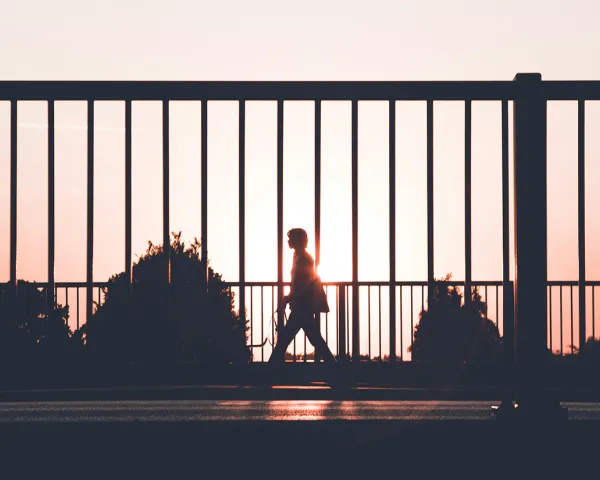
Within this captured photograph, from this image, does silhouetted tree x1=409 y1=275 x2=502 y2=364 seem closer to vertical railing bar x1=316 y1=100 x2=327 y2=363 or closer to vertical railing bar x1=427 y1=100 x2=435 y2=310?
vertical railing bar x1=427 y1=100 x2=435 y2=310

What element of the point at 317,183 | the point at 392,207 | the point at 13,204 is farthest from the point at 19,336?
the point at 392,207

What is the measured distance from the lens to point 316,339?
764 centimetres

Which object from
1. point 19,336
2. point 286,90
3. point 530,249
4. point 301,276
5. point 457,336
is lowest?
point 457,336

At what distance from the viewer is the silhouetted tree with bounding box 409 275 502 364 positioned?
9359 millimetres

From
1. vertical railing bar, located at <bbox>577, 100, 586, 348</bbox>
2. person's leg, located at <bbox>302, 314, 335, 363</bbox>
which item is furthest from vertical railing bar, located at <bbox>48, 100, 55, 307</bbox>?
vertical railing bar, located at <bbox>577, 100, 586, 348</bbox>

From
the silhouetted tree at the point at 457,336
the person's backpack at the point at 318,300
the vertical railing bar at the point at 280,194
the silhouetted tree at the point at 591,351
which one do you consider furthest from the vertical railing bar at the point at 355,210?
the silhouetted tree at the point at 591,351

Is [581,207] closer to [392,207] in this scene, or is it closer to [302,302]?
[392,207]

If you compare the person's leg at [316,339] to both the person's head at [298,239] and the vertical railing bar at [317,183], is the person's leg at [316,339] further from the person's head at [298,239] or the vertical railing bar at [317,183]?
the vertical railing bar at [317,183]

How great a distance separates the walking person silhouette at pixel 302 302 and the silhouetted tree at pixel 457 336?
2.52 ft

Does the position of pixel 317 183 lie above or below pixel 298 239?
above

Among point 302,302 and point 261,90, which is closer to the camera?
point 261,90

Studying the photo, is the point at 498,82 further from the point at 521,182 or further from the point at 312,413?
the point at 312,413

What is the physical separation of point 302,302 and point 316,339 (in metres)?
0.28

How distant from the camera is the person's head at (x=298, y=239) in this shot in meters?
8.48
